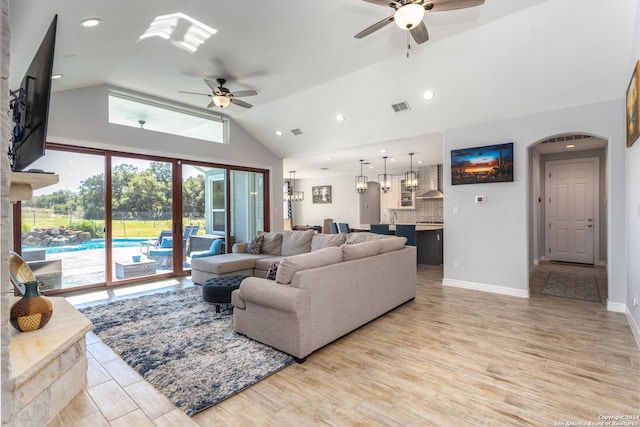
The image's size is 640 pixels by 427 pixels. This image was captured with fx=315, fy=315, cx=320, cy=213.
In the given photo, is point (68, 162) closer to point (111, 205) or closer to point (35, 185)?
point (111, 205)

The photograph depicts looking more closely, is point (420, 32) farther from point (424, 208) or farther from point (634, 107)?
point (424, 208)

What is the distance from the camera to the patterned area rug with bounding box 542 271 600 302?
4469mm

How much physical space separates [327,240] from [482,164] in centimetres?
262

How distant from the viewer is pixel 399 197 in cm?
970

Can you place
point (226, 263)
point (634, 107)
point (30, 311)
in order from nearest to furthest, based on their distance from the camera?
point (30, 311)
point (634, 107)
point (226, 263)

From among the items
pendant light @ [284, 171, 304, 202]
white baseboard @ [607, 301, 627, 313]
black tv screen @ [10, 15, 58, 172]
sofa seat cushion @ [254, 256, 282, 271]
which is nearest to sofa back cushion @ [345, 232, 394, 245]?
sofa seat cushion @ [254, 256, 282, 271]

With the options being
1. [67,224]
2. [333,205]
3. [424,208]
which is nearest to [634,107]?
[424,208]

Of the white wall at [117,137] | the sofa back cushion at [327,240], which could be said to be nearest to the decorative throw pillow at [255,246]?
the sofa back cushion at [327,240]

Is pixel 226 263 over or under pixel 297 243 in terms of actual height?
under

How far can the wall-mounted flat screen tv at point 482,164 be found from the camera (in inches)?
180

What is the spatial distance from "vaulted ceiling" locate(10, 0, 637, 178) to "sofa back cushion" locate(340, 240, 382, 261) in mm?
2383

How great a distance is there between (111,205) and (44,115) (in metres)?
3.84

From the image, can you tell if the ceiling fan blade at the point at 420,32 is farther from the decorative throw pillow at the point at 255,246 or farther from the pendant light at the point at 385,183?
the pendant light at the point at 385,183

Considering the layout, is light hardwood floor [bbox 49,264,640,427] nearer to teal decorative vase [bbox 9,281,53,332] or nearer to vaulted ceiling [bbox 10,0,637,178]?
teal decorative vase [bbox 9,281,53,332]
